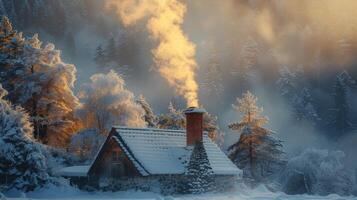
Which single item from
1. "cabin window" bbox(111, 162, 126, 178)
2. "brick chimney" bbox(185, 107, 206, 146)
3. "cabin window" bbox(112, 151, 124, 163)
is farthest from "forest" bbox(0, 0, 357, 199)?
"cabin window" bbox(112, 151, 124, 163)

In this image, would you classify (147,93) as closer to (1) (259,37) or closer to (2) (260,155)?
(1) (259,37)

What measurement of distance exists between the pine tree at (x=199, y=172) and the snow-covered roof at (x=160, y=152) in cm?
76

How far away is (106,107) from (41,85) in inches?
339

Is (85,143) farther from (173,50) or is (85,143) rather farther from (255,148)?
(255,148)

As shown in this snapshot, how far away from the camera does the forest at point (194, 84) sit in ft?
169

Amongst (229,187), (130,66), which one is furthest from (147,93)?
(229,187)

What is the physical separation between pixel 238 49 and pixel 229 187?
88012 millimetres

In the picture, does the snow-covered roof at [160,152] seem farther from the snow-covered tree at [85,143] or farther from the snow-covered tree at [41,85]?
the snow-covered tree at [41,85]

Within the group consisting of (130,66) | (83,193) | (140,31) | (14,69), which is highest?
(140,31)

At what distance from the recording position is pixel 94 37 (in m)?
155

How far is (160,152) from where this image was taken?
4434cm

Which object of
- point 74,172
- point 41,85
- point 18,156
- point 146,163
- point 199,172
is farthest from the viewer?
point 41,85

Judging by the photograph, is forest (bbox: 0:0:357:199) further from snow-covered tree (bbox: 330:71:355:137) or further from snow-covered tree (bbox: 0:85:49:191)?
snow-covered tree (bbox: 330:71:355:137)

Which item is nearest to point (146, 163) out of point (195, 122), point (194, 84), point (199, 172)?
point (199, 172)
